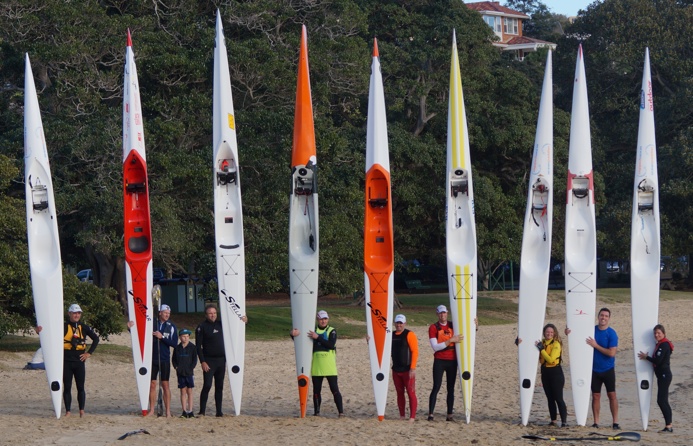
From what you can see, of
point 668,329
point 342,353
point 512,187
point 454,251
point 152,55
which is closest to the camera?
point 454,251

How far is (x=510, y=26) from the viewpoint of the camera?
6988 centimetres

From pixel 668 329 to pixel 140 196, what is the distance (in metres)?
17.9

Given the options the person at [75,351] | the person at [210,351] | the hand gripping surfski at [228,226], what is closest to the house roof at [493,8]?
the hand gripping surfski at [228,226]

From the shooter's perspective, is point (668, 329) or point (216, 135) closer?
point (216, 135)

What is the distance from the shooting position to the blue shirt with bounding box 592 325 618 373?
1219 centimetres

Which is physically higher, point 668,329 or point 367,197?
point 367,197

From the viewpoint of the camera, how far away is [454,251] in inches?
543

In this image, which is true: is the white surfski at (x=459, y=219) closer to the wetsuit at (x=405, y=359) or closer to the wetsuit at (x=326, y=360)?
the wetsuit at (x=405, y=359)

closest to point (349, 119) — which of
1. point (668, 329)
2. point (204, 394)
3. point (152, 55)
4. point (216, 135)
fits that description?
point (152, 55)

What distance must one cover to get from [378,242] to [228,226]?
2.06 m

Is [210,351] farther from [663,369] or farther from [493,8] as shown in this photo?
[493,8]

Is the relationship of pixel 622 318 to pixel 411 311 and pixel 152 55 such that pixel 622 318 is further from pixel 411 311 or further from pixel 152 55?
pixel 152 55

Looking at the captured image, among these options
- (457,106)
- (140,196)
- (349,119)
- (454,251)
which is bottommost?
(454,251)

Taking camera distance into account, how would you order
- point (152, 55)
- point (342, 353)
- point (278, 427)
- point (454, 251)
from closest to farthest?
point (278, 427)
point (454, 251)
point (342, 353)
point (152, 55)
